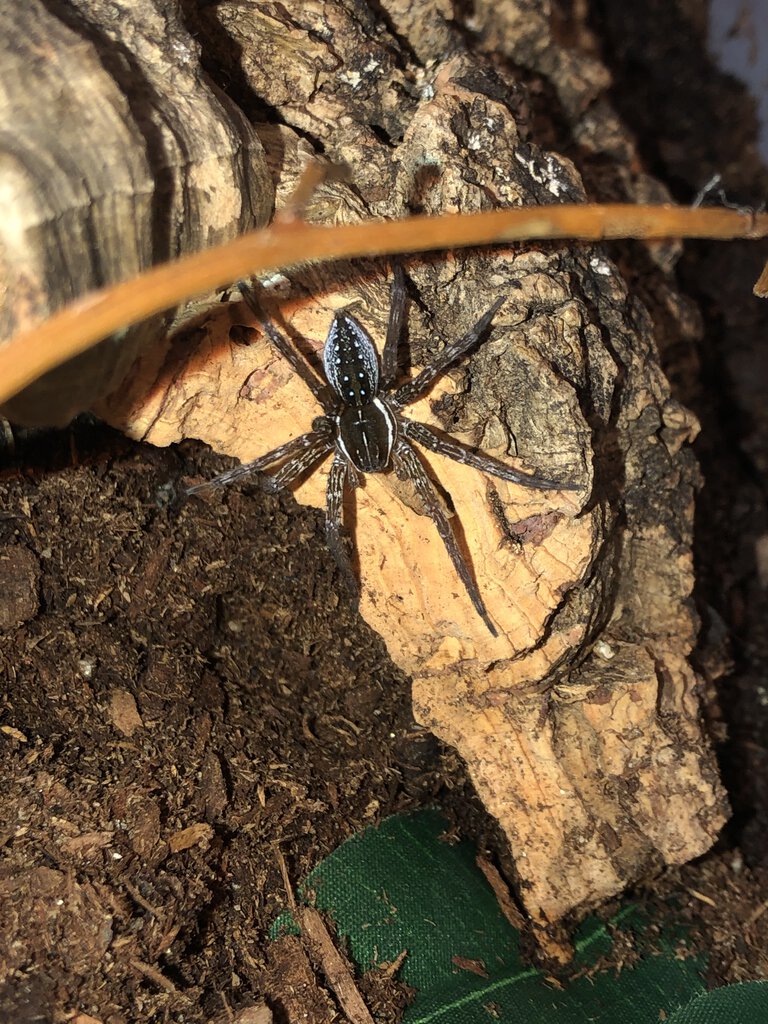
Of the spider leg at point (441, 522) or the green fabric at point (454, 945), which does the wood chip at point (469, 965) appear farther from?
the spider leg at point (441, 522)

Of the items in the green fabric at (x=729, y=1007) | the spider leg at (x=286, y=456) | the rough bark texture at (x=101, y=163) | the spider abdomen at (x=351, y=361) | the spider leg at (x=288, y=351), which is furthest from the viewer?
the spider leg at (x=286, y=456)

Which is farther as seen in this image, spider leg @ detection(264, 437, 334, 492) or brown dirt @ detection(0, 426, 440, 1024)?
spider leg @ detection(264, 437, 334, 492)

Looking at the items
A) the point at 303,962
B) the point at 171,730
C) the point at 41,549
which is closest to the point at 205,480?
the point at 41,549

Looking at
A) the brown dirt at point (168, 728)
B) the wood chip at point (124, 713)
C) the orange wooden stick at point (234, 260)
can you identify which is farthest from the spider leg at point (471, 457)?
the wood chip at point (124, 713)

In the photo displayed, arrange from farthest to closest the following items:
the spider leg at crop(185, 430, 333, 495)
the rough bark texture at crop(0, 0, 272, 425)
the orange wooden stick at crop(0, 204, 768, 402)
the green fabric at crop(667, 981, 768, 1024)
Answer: the spider leg at crop(185, 430, 333, 495)
the green fabric at crop(667, 981, 768, 1024)
the rough bark texture at crop(0, 0, 272, 425)
the orange wooden stick at crop(0, 204, 768, 402)

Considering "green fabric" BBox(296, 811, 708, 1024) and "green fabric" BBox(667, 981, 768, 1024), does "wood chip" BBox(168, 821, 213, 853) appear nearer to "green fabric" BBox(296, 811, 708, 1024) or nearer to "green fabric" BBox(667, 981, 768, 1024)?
Answer: "green fabric" BBox(296, 811, 708, 1024)

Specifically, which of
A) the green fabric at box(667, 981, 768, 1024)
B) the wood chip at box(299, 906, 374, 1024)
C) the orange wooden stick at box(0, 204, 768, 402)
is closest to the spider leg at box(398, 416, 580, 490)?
the orange wooden stick at box(0, 204, 768, 402)

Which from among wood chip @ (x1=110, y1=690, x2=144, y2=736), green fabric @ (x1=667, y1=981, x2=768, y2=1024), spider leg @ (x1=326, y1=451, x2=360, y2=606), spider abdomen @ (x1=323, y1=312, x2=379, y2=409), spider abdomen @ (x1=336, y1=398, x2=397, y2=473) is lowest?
green fabric @ (x1=667, y1=981, x2=768, y2=1024)

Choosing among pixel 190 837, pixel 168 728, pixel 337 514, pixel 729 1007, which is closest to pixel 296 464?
pixel 337 514
